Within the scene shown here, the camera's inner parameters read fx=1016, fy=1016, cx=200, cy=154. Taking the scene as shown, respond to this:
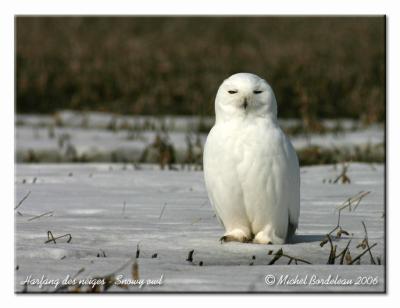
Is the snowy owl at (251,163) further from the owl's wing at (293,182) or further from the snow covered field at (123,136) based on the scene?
the snow covered field at (123,136)

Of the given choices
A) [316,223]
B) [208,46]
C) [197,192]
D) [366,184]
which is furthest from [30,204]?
[208,46]

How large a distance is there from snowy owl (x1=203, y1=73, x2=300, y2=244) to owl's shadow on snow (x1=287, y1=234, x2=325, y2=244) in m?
0.11

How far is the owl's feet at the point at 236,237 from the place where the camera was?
16.6 ft

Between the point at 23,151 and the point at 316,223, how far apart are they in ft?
16.0

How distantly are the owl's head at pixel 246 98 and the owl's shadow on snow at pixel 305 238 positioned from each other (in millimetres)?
669

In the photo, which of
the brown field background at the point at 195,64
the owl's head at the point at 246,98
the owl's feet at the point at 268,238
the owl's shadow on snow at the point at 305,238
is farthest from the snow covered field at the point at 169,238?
Result: the brown field background at the point at 195,64

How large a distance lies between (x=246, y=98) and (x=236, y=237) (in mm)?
706

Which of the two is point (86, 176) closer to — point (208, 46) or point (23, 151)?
point (23, 151)

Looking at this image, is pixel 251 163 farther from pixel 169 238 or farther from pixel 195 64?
pixel 195 64

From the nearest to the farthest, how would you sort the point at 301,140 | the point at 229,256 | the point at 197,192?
1. the point at 229,256
2. the point at 197,192
3. the point at 301,140

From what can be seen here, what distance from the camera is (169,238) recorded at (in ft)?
16.8

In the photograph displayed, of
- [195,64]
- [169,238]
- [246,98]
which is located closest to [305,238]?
[169,238]

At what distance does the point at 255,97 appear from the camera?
5.01 metres

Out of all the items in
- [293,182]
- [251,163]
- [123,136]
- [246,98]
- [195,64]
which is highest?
[246,98]
